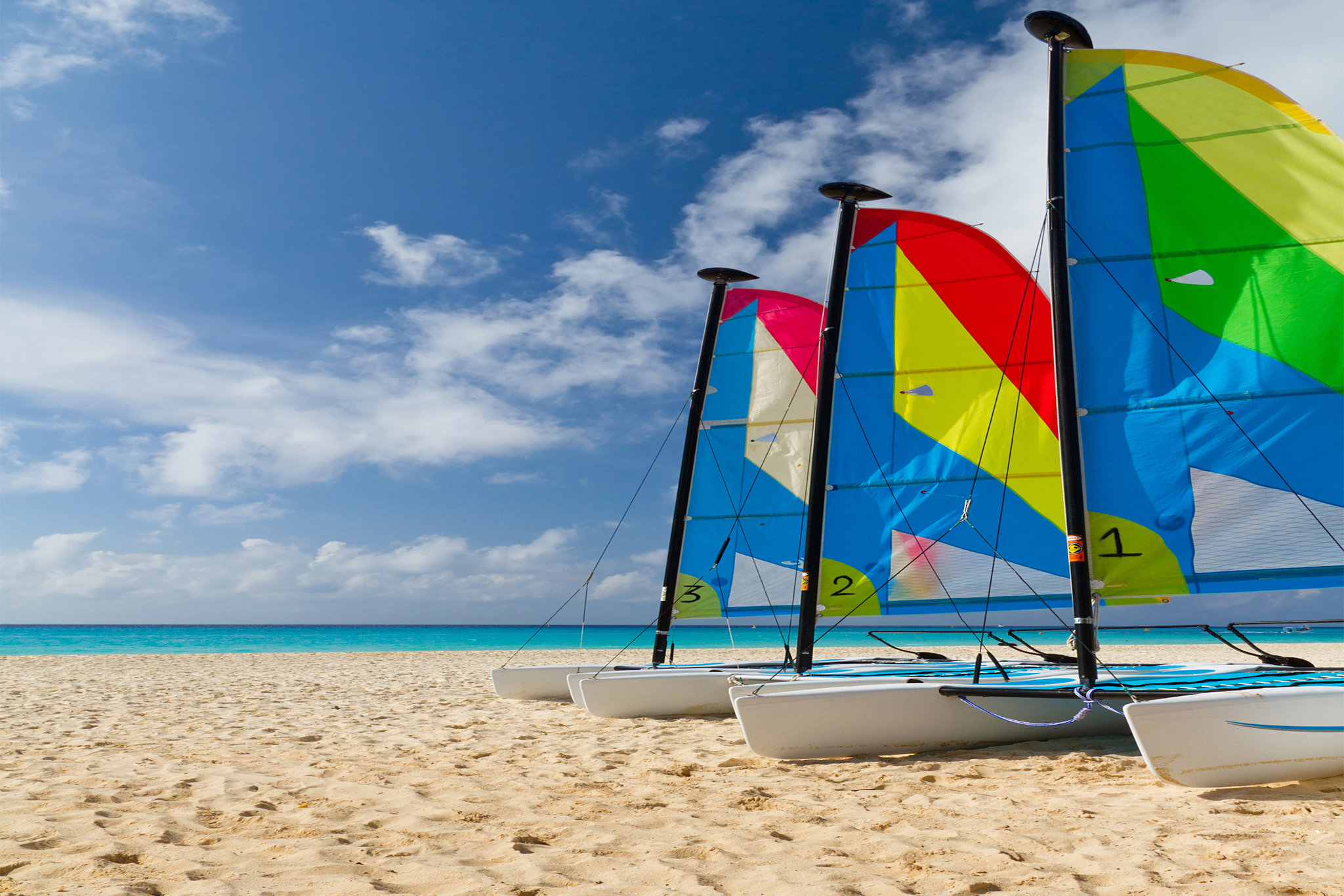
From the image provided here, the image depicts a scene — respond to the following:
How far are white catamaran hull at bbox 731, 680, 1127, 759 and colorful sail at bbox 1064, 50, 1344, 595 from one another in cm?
139

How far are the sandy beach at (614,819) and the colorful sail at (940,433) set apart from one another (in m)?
2.18

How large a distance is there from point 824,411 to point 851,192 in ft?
8.69

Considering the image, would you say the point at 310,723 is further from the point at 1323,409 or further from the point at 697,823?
the point at 1323,409

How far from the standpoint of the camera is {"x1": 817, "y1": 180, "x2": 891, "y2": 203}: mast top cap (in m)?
9.37

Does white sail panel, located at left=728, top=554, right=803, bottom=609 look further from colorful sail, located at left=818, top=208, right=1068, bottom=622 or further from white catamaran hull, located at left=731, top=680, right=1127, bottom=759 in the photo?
white catamaran hull, located at left=731, top=680, right=1127, bottom=759

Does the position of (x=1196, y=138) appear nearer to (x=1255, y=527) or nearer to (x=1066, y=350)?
(x=1066, y=350)

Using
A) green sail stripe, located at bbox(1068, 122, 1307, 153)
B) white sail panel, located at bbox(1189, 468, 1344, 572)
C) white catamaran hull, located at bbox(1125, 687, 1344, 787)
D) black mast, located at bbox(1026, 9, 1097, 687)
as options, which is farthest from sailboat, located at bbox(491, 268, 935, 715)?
white catamaran hull, located at bbox(1125, 687, 1344, 787)

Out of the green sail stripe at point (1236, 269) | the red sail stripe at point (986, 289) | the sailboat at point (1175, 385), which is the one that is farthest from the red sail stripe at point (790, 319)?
the green sail stripe at point (1236, 269)

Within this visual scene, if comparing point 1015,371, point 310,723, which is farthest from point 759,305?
point 310,723

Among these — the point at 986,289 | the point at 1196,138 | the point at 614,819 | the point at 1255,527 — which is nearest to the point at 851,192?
the point at 986,289

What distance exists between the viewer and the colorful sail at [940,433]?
841 centimetres

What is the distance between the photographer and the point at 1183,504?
6234 mm

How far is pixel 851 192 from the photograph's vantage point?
9414 millimetres

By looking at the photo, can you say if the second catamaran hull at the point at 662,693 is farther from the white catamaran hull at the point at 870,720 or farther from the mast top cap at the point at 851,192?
the mast top cap at the point at 851,192
